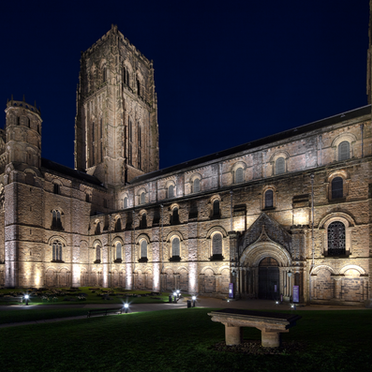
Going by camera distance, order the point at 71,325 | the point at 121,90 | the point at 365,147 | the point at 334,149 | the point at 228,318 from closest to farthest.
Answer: the point at 228,318
the point at 71,325
the point at 365,147
the point at 334,149
the point at 121,90

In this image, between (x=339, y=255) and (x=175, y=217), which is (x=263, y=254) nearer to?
(x=339, y=255)

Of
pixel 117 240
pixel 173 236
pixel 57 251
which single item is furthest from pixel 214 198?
pixel 57 251

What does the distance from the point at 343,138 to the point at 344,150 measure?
1231 mm

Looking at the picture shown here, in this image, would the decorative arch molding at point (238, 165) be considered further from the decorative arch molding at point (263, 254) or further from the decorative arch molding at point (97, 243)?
the decorative arch molding at point (97, 243)

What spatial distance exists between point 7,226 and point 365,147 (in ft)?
135

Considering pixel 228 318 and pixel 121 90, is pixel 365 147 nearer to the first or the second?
pixel 228 318

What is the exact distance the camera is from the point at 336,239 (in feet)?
87.0

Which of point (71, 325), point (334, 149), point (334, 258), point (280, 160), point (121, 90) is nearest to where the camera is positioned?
point (71, 325)

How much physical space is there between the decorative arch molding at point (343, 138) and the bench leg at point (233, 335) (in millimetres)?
26500

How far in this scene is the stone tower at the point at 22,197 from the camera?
3594 cm

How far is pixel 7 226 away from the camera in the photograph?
37062mm

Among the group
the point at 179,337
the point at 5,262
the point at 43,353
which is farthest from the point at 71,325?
the point at 5,262

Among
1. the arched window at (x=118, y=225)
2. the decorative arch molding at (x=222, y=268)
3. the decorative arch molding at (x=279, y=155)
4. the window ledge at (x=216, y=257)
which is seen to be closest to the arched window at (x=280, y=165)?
the decorative arch molding at (x=279, y=155)

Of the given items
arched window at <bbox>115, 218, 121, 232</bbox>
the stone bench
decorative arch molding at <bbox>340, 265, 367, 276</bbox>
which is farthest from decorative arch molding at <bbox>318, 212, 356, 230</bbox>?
arched window at <bbox>115, 218, 121, 232</bbox>
